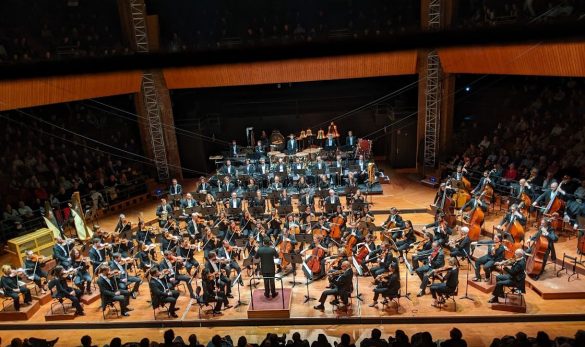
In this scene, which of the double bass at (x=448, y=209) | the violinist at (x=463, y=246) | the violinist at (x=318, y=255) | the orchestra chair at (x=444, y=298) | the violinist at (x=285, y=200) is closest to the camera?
the orchestra chair at (x=444, y=298)

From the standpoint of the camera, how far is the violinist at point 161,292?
991 centimetres

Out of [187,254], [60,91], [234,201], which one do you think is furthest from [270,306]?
[60,91]

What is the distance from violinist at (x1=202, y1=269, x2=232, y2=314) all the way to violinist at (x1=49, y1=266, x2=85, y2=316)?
2825 mm

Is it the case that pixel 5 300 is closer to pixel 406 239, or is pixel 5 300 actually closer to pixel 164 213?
pixel 164 213

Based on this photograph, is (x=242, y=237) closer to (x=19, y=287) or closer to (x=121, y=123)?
(x=19, y=287)

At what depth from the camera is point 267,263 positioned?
394 inches

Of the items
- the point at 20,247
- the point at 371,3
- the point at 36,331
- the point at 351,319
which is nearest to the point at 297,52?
the point at 351,319

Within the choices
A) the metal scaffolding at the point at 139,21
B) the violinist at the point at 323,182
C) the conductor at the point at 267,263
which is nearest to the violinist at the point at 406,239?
the conductor at the point at 267,263

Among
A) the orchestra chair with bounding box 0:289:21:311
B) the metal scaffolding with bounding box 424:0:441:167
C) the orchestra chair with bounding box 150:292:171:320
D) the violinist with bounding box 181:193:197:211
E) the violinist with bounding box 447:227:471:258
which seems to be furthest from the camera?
the metal scaffolding with bounding box 424:0:441:167

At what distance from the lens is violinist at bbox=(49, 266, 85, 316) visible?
33.7 ft

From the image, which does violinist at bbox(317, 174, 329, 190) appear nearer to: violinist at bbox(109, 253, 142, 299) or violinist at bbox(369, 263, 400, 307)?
violinist at bbox(369, 263, 400, 307)

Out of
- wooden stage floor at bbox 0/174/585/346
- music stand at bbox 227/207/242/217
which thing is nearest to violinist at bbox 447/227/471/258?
wooden stage floor at bbox 0/174/585/346

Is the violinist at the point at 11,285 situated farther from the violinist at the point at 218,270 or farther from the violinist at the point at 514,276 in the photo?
the violinist at the point at 514,276

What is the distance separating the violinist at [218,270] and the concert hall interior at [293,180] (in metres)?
0.05
